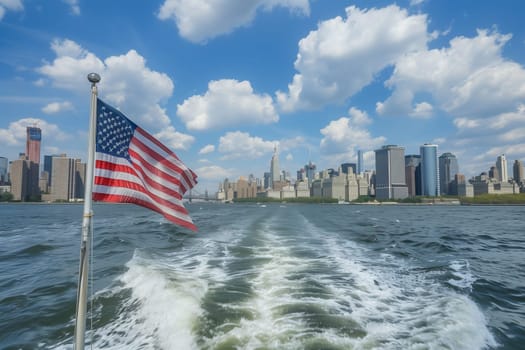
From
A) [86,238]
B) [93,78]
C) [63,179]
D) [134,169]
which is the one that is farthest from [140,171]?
[63,179]

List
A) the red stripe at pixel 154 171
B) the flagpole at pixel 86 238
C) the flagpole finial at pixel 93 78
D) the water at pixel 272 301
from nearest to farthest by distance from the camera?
the flagpole at pixel 86 238, the flagpole finial at pixel 93 78, the red stripe at pixel 154 171, the water at pixel 272 301

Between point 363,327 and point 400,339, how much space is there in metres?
0.75

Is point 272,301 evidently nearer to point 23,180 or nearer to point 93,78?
point 93,78

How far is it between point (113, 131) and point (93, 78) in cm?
80

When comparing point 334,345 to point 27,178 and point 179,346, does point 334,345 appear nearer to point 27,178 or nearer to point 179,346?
point 179,346

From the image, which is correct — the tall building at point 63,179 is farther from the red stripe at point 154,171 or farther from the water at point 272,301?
the red stripe at point 154,171

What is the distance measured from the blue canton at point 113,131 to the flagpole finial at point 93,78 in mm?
360

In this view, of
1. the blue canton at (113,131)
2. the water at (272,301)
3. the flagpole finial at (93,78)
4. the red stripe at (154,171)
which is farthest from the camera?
the water at (272,301)

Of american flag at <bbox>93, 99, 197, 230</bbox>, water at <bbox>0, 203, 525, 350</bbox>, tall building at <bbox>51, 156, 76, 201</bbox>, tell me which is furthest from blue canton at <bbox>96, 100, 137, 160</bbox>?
tall building at <bbox>51, 156, 76, 201</bbox>

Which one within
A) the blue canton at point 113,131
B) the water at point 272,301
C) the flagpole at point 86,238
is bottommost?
the water at point 272,301

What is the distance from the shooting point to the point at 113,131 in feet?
13.8

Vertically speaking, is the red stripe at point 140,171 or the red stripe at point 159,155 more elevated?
the red stripe at point 159,155

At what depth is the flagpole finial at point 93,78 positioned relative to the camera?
3635 mm

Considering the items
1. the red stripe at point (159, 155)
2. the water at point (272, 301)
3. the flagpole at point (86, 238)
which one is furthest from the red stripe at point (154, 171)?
the water at point (272, 301)
